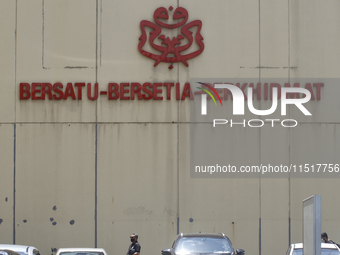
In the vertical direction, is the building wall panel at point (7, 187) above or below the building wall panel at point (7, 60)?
below

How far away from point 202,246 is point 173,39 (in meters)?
7.26

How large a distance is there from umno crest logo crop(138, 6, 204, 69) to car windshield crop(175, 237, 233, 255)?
6.34 meters

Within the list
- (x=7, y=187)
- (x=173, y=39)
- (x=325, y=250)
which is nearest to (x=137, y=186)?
(x=7, y=187)

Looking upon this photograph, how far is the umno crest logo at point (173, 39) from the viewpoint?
15938 millimetres

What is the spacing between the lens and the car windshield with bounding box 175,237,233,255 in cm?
1092

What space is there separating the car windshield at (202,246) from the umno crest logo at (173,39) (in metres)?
6.34

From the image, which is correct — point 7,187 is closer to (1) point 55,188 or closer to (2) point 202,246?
(1) point 55,188

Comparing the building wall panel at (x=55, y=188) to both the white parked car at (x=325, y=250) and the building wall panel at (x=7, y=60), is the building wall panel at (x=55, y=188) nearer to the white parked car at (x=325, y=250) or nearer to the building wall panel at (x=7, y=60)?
the building wall panel at (x=7, y=60)
